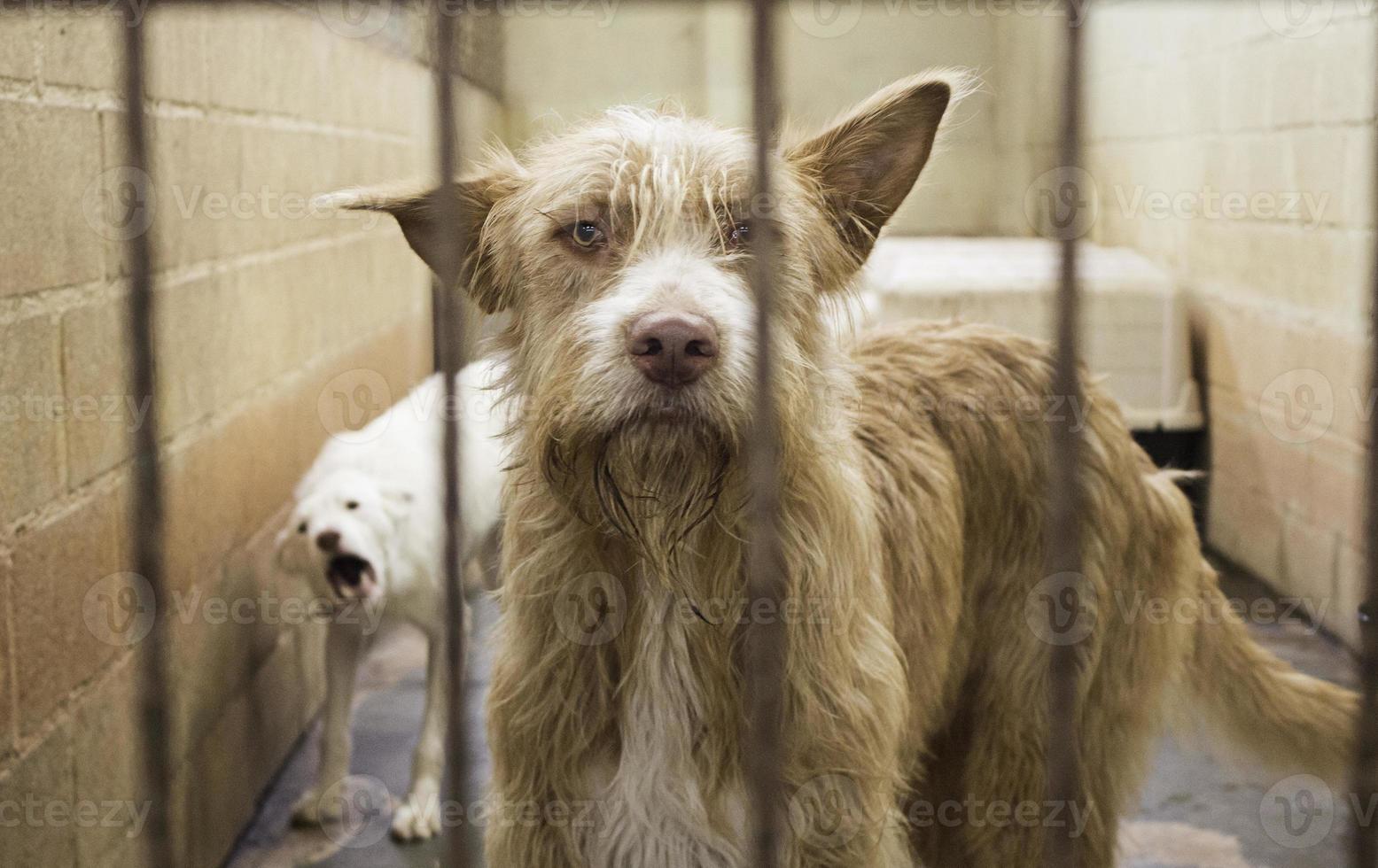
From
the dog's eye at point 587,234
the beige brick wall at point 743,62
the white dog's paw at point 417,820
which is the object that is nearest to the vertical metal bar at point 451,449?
the dog's eye at point 587,234

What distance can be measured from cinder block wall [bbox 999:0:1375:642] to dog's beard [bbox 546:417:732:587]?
2.46 m

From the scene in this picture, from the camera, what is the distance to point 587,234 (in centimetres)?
212

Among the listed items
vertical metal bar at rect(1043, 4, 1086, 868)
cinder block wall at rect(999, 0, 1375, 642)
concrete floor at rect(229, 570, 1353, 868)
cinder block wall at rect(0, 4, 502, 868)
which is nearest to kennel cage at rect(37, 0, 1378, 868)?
vertical metal bar at rect(1043, 4, 1086, 868)

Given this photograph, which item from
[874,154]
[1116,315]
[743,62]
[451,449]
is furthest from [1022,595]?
[743,62]

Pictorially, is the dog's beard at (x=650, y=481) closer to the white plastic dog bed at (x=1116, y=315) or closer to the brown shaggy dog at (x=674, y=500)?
the brown shaggy dog at (x=674, y=500)

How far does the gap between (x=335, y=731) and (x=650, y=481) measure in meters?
2.10

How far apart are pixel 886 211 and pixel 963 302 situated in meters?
3.96

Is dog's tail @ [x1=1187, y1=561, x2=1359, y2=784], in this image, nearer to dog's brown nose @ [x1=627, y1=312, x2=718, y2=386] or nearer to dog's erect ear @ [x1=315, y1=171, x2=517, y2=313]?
dog's brown nose @ [x1=627, y1=312, x2=718, y2=386]

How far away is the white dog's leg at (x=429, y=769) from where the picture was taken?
3615mm

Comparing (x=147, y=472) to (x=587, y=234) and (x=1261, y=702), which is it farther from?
(x=1261, y=702)

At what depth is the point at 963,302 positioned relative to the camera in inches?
243

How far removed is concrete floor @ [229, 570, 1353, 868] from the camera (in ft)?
11.4

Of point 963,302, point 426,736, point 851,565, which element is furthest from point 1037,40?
point 851,565

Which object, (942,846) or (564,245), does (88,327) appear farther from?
(942,846)
